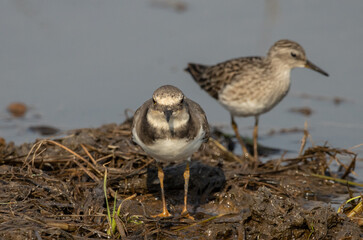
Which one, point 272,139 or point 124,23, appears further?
point 124,23

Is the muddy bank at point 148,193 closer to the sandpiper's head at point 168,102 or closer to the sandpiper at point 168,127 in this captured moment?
the sandpiper at point 168,127

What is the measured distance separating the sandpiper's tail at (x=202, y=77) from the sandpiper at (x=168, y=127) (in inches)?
130

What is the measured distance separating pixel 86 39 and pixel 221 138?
350cm

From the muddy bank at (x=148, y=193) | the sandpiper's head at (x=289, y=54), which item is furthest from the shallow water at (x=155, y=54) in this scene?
the muddy bank at (x=148, y=193)

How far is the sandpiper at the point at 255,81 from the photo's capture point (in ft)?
27.5

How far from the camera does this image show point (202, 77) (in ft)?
30.0

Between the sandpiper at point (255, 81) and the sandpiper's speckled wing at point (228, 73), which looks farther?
the sandpiper's speckled wing at point (228, 73)

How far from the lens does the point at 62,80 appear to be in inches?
388

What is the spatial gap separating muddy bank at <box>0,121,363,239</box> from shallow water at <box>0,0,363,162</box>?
1.60 meters

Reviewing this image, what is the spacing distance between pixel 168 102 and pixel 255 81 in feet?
11.4

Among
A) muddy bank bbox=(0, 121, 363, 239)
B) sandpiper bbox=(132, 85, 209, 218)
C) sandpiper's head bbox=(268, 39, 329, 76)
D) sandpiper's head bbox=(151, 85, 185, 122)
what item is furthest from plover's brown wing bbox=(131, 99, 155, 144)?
sandpiper's head bbox=(268, 39, 329, 76)

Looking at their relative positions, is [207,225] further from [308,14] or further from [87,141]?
[308,14]

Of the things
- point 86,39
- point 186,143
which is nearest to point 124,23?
point 86,39

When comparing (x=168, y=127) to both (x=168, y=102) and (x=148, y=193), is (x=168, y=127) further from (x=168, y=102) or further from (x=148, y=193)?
(x=148, y=193)
